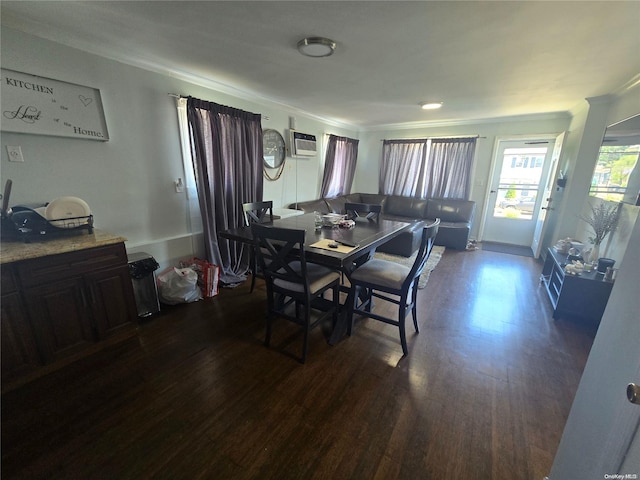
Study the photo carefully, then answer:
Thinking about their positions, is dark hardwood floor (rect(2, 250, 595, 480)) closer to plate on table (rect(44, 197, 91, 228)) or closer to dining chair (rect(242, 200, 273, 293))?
dining chair (rect(242, 200, 273, 293))

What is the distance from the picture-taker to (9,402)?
1544mm

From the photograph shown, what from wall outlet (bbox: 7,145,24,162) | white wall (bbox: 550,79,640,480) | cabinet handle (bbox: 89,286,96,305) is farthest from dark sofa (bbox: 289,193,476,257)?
white wall (bbox: 550,79,640,480)

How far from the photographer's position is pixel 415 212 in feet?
17.7

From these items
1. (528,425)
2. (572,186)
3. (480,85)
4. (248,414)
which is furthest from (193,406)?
(572,186)

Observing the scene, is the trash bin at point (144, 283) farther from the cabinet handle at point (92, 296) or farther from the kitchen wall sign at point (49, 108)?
the kitchen wall sign at point (49, 108)

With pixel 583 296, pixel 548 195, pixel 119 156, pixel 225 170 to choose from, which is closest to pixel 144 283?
pixel 119 156

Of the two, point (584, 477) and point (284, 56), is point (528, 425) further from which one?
point (284, 56)

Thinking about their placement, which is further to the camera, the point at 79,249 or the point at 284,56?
the point at 284,56

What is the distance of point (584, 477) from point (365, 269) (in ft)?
5.09

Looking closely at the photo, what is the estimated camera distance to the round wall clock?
146 inches

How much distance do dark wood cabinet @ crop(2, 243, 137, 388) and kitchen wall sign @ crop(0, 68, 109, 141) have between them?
1010 millimetres

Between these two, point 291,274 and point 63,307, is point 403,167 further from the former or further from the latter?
point 63,307

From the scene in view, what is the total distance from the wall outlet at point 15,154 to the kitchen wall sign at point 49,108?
13cm

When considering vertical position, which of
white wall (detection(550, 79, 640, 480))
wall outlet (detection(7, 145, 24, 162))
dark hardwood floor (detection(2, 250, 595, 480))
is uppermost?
wall outlet (detection(7, 145, 24, 162))
